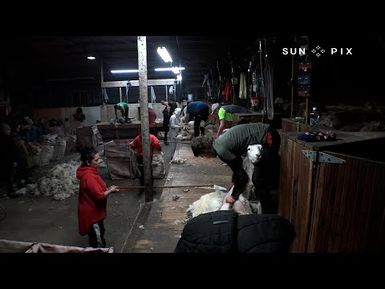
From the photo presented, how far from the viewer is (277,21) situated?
1.54 metres

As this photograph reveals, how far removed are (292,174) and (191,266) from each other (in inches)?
120

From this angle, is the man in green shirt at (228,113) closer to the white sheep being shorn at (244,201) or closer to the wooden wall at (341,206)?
the white sheep being shorn at (244,201)

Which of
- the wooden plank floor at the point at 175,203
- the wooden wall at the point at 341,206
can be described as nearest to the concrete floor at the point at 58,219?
A: the wooden plank floor at the point at 175,203

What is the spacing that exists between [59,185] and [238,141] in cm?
685

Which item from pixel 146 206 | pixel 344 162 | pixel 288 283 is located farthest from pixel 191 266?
pixel 146 206

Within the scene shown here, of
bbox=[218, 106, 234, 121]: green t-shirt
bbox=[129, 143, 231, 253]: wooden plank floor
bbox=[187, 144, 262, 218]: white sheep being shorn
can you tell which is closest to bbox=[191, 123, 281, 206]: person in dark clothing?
bbox=[187, 144, 262, 218]: white sheep being shorn

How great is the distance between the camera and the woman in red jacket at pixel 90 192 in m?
A: 5.14

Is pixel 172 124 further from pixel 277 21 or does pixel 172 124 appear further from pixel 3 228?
pixel 277 21

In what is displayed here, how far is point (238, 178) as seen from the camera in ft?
18.3

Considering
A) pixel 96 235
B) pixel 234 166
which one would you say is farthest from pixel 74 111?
pixel 234 166

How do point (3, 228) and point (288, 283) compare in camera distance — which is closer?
point (288, 283)

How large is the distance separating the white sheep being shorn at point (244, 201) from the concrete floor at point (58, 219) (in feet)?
5.27

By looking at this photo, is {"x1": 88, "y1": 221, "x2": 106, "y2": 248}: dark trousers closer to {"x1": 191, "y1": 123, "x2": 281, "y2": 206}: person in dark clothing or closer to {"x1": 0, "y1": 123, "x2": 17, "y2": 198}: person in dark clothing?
{"x1": 191, "y1": 123, "x2": 281, "y2": 206}: person in dark clothing

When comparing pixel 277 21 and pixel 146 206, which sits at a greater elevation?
pixel 277 21
